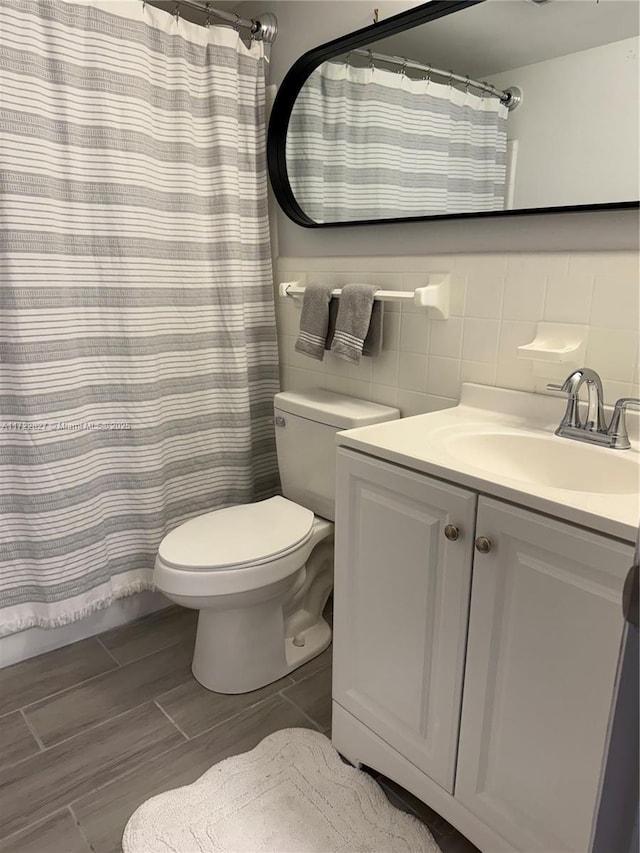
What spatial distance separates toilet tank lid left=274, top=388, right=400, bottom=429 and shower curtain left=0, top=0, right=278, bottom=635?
0.28 metres

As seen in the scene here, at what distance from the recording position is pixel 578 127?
132cm

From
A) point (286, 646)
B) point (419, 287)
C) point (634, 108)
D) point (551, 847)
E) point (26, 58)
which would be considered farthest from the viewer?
point (286, 646)

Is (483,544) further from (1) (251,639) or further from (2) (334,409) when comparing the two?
(1) (251,639)

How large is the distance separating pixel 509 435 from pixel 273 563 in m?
0.72

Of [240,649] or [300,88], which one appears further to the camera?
[300,88]

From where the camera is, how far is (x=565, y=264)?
1387mm

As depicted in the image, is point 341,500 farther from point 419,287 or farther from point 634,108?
point 634,108

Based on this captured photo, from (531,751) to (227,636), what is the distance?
933 millimetres

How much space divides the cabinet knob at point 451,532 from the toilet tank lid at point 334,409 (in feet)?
2.15

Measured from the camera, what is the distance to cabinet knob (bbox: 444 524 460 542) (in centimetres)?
112

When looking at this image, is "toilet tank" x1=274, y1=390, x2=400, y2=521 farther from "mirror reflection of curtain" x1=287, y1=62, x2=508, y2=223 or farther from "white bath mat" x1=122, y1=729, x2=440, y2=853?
"white bath mat" x1=122, y1=729, x2=440, y2=853

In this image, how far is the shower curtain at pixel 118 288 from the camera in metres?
1.65

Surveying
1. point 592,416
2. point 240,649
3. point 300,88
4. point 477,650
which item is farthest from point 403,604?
point 300,88

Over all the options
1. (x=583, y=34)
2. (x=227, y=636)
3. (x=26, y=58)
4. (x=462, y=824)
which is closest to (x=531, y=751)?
(x=462, y=824)
